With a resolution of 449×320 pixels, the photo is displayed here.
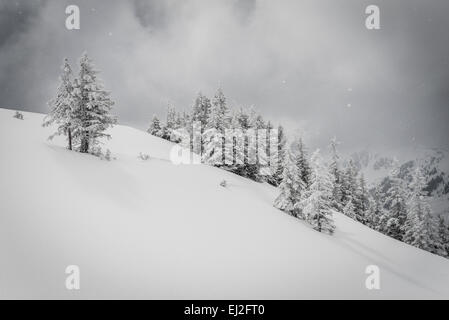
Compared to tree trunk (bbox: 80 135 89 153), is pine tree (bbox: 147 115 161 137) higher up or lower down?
higher up

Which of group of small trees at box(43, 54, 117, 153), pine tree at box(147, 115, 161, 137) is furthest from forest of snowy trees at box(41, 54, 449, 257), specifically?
pine tree at box(147, 115, 161, 137)

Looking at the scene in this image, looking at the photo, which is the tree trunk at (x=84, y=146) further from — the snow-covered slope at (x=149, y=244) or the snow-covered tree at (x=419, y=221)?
the snow-covered tree at (x=419, y=221)

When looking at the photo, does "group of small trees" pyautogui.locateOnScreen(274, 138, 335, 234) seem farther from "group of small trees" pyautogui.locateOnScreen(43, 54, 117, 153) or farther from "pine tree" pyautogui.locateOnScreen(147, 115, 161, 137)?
"pine tree" pyautogui.locateOnScreen(147, 115, 161, 137)

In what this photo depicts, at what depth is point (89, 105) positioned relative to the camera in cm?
2055

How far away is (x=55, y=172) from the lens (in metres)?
15.4

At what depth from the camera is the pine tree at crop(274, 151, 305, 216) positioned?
22.3 metres

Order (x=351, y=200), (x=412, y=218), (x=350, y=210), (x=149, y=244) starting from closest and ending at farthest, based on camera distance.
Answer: (x=149, y=244)
(x=412, y=218)
(x=350, y=210)
(x=351, y=200)

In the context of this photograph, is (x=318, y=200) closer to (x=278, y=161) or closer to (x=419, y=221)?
(x=278, y=161)

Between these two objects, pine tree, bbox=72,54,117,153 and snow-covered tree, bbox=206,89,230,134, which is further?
snow-covered tree, bbox=206,89,230,134

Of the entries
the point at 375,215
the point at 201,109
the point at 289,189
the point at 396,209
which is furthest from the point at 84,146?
the point at 375,215

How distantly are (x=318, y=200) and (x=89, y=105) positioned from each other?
21.4 m

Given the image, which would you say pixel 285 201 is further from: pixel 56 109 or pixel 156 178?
pixel 56 109

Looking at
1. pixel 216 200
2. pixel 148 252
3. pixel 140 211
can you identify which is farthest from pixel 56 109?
pixel 148 252
